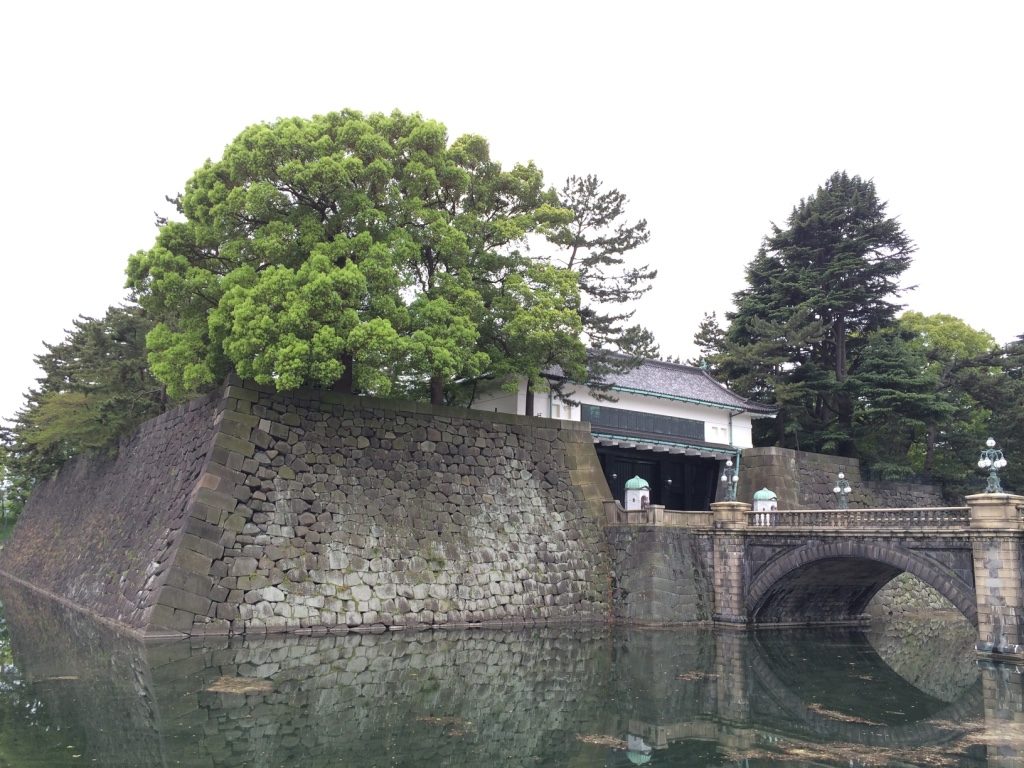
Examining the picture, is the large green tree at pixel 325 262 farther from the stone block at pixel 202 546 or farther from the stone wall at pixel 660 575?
the stone wall at pixel 660 575

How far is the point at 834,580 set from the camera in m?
26.4

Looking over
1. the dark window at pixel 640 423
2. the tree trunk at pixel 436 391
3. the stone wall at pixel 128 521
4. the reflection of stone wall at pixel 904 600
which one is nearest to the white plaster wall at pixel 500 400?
the dark window at pixel 640 423

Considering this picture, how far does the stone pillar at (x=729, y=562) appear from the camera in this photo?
25625 mm

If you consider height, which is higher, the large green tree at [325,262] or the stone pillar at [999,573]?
the large green tree at [325,262]

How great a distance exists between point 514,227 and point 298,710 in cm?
1646

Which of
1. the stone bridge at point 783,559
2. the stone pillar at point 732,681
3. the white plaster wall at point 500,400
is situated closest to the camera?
the stone pillar at point 732,681

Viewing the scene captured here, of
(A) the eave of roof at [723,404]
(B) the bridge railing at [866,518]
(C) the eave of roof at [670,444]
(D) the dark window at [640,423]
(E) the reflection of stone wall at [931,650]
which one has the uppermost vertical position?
(A) the eave of roof at [723,404]

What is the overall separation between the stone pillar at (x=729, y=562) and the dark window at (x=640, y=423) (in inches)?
252

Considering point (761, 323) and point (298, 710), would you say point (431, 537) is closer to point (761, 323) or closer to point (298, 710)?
point (298, 710)

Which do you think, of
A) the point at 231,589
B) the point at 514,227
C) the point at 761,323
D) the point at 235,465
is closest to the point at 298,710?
the point at 231,589

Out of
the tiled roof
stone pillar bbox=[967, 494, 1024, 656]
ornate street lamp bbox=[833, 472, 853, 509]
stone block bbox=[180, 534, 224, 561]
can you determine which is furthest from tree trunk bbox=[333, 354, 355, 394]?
ornate street lamp bbox=[833, 472, 853, 509]

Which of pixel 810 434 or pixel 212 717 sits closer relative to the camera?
pixel 212 717

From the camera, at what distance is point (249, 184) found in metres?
23.2

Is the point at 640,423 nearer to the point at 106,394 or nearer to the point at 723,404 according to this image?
the point at 723,404
